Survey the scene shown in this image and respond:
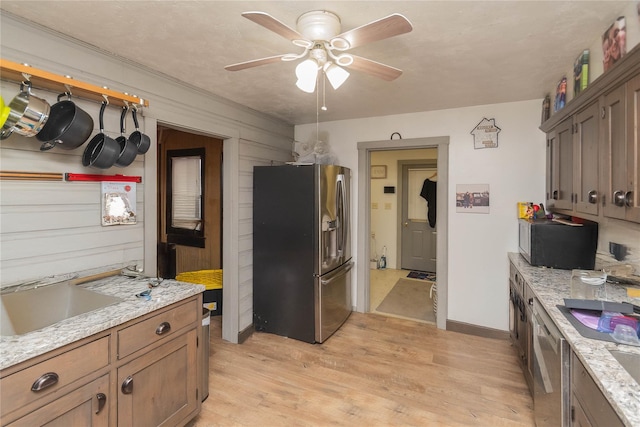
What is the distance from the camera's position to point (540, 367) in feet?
5.68

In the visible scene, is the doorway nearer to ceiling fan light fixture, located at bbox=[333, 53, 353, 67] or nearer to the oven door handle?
the oven door handle

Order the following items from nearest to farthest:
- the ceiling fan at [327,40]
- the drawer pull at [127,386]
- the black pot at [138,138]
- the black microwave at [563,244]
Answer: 1. the ceiling fan at [327,40]
2. the drawer pull at [127,386]
3. the black pot at [138,138]
4. the black microwave at [563,244]

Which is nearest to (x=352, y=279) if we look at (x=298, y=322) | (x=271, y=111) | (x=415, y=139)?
(x=298, y=322)

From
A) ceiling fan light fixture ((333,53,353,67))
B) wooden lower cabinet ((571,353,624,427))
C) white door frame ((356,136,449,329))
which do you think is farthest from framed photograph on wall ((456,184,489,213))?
ceiling fan light fixture ((333,53,353,67))

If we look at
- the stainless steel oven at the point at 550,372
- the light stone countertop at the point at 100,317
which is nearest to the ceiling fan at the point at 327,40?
the light stone countertop at the point at 100,317

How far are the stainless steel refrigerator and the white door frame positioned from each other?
0.45 metres

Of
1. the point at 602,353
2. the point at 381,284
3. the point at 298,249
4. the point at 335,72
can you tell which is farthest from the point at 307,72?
the point at 381,284

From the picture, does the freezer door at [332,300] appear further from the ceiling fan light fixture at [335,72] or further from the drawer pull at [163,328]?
the ceiling fan light fixture at [335,72]

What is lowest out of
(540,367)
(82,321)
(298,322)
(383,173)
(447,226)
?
(298,322)

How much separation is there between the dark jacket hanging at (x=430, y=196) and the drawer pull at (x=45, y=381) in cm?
543

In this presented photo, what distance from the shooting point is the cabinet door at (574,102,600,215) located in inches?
68.9

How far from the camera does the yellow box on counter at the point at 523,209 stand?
2797 mm

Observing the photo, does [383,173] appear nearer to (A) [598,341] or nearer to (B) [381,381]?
(B) [381,381]

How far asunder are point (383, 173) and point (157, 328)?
197 inches
